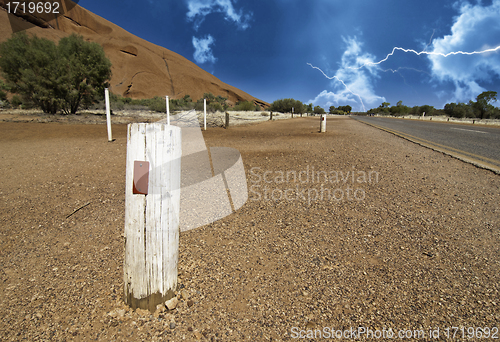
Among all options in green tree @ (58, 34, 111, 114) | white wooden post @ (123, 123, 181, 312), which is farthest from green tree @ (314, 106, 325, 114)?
white wooden post @ (123, 123, 181, 312)

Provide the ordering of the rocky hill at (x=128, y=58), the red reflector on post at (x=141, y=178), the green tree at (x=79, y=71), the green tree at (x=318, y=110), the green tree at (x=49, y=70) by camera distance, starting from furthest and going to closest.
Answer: the green tree at (x=318, y=110), the rocky hill at (x=128, y=58), the green tree at (x=79, y=71), the green tree at (x=49, y=70), the red reflector on post at (x=141, y=178)

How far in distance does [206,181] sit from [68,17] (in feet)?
365

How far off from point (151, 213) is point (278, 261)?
1252mm

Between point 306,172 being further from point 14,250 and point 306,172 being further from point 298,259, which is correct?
point 14,250

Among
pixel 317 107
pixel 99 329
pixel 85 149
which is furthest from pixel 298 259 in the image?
pixel 317 107

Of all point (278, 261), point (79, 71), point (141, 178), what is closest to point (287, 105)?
point (79, 71)

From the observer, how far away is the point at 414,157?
5.67 m

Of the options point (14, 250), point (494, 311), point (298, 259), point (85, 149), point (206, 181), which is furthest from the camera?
point (85, 149)

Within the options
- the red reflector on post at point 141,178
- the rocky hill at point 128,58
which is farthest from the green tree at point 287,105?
the red reflector on post at point 141,178

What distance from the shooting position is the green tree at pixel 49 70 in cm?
1516

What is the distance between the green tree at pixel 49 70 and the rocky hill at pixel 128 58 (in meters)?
55.1

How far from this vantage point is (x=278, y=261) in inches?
86.7

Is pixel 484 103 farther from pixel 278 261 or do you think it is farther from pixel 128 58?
pixel 128 58

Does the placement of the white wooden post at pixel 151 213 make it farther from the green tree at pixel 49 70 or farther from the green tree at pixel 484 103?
the green tree at pixel 484 103
